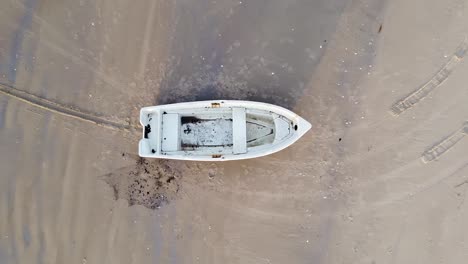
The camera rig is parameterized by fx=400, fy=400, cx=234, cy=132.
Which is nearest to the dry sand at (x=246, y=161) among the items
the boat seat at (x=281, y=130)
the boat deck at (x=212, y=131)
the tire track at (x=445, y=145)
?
the tire track at (x=445, y=145)

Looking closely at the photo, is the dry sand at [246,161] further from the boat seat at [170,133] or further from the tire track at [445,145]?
the boat seat at [170,133]

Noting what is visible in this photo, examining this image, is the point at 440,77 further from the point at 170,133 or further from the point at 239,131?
the point at 170,133

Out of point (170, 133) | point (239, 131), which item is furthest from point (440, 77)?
point (170, 133)

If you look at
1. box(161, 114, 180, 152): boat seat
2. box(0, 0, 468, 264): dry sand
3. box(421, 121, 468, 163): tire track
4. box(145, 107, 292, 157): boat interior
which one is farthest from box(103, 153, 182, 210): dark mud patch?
box(421, 121, 468, 163): tire track

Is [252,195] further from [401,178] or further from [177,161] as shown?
[401,178]

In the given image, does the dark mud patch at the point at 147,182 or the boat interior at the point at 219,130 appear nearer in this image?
the boat interior at the point at 219,130

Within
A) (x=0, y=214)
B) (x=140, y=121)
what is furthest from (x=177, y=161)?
(x=0, y=214)
